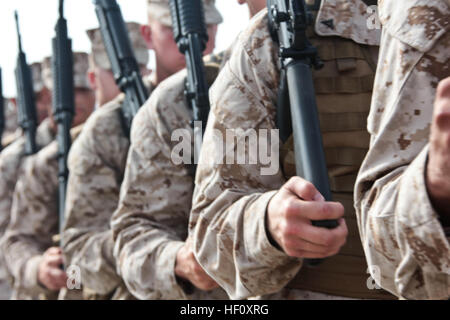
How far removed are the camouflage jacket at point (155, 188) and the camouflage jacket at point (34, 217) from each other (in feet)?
7.91

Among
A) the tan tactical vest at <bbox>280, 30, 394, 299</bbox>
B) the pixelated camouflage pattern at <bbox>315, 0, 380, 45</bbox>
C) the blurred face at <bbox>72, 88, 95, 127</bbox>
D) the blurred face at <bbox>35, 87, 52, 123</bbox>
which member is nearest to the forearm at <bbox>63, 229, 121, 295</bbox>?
the tan tactical vest at <bbox>280, 30, 394, 299</bbox>

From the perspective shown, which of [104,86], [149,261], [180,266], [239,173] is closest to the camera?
[239,173]

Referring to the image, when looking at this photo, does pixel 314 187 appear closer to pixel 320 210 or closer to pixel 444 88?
pixel 320 210

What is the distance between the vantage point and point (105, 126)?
4.14 metres

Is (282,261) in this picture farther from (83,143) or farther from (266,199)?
(83,143)

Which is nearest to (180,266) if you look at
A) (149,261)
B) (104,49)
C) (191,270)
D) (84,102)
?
(191,270)

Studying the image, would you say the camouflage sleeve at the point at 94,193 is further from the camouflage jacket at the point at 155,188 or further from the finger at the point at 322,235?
the finger at the point at 322,235

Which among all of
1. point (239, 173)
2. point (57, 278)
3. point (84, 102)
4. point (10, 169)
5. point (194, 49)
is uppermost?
point (84, 102)

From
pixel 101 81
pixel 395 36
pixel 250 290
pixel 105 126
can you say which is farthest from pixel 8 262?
pixel 395 36

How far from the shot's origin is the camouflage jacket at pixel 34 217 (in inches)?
217

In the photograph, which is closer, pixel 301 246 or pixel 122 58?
pixel 301 246

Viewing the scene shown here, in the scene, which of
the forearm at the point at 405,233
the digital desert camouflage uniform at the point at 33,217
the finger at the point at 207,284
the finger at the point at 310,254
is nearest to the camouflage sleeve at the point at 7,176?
the digital desert camouflage uniform at the point at 33,217

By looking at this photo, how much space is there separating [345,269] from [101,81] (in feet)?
12.9

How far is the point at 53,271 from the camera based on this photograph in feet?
15.9
